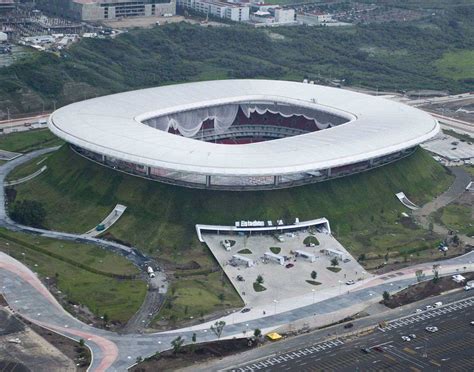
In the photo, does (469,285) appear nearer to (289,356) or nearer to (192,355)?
(289,356)

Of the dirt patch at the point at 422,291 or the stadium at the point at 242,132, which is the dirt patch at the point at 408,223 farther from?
the dirt patch at the point at 422,291

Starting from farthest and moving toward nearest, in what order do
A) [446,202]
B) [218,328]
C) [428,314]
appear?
[446,202], [428,314], [218,328]

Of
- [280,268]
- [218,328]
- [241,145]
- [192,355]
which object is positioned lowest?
[280,268]

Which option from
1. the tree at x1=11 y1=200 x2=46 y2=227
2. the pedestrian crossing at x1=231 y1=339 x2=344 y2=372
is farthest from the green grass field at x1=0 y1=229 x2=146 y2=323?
the pedestrian crossing at x1=231 y1=339 x2=344 y2=372

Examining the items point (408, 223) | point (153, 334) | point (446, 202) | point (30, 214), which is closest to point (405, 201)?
point (408, 223)

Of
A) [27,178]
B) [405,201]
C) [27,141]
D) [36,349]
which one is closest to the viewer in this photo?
[36,349]

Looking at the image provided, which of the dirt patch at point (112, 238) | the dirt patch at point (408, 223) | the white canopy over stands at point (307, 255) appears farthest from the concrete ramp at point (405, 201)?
the dirt patch at point (112, 238)
